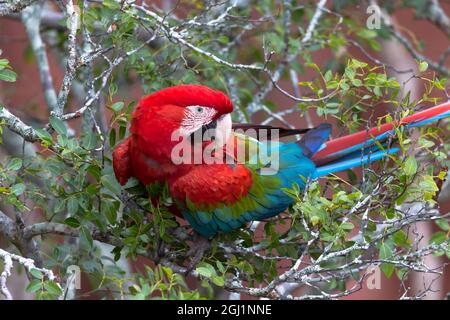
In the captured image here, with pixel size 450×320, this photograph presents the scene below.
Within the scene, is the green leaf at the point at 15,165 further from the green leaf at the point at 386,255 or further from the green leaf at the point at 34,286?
the green leaf at the point at 386,255

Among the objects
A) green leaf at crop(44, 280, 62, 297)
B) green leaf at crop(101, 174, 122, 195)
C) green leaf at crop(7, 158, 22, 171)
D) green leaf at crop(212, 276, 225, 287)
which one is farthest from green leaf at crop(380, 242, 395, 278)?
green leaf at crop(7, 158, 22, 171)

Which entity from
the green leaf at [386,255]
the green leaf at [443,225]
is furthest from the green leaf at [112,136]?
the green leaf at [443,225]

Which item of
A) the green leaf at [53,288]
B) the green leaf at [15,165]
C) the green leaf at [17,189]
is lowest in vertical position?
the green leaf at [53,288]

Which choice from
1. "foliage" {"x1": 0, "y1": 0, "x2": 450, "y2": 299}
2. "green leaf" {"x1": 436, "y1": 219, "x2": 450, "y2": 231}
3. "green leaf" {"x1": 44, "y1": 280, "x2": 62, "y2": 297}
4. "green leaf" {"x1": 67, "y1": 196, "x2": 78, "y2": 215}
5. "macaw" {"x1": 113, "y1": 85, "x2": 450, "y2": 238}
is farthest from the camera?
"green leaf" {"x1": 436, "y1": 219, "x2": 450, "y2": 231}

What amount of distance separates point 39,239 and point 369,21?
4.48 ft

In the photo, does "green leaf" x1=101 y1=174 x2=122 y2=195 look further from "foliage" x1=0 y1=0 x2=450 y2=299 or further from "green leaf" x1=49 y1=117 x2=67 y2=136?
"green leaf" x1=49 y1=117 x2=67 y2=136

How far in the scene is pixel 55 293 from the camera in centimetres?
160

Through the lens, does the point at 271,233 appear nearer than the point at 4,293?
No

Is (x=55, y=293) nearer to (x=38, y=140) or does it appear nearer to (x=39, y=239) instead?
(x=38, y=140)

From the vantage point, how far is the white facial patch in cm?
204

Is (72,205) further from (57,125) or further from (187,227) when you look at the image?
(187,227)

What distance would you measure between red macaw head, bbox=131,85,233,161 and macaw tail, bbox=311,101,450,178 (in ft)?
1.16

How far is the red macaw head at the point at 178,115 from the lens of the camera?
2.03m
